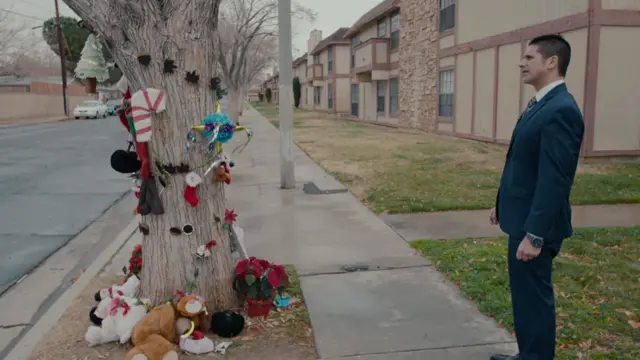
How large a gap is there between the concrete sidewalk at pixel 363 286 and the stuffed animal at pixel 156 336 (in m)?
1.04

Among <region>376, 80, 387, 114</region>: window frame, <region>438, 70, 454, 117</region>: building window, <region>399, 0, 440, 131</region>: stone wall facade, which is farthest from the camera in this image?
<region>376, 80, 387, 114</region>: window frame

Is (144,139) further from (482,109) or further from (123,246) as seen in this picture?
(482,109)

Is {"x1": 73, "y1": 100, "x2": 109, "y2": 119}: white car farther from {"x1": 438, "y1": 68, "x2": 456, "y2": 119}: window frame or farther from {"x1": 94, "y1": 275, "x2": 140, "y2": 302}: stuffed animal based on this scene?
{"x1": 94, "y1": 275, "x2": 140, "y2": 302}: stuffed animal

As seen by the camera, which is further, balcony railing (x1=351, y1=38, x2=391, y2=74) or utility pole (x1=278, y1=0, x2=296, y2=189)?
balcony railing (x1=351, y1=38, x2=391, y2=74)

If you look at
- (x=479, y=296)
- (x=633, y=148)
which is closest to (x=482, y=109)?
(x=633, y=148)

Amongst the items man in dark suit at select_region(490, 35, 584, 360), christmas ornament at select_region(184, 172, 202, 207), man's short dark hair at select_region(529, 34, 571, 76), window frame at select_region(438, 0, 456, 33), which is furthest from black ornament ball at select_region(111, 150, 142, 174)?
window frame at select_region(438, 0, 456, 33)

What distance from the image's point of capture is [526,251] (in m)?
3.06

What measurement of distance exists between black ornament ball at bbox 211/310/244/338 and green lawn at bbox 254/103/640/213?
448cm

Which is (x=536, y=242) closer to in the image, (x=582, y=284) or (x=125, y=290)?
(x=582, y=284)

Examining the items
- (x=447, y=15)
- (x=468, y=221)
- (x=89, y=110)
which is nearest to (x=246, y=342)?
(x=468, y=221)

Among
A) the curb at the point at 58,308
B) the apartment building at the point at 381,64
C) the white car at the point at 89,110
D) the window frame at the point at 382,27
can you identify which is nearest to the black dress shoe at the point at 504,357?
the curb at the point at 58,308

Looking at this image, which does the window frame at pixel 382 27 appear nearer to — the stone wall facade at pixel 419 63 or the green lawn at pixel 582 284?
the stone wall facade at pixel 419 63

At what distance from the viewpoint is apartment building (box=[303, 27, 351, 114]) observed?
145 feet

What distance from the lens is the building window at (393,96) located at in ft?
90.7
